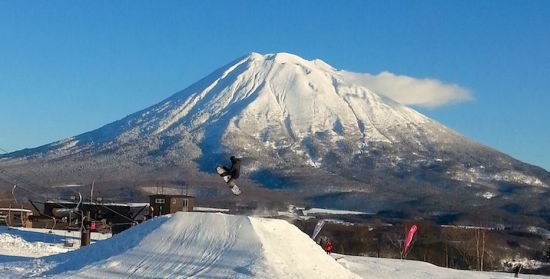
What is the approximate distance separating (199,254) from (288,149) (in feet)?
502

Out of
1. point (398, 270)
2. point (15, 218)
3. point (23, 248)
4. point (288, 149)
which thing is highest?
point (288, 149)

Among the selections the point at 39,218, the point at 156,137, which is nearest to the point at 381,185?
the point at 156,137

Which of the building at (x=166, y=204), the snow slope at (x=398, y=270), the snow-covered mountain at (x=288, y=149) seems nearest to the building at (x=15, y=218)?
the building at (x=166, y=204)

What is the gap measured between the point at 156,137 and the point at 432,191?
5520 centimetres

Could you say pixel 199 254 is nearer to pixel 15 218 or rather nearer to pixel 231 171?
pixel 231 171

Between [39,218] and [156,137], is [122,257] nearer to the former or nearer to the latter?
[39,218]

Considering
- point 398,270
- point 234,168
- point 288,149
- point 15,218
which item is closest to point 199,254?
point 234,168

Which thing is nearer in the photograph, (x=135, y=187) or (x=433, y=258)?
(x=433, y=258)

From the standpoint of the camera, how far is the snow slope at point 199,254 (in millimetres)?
20906

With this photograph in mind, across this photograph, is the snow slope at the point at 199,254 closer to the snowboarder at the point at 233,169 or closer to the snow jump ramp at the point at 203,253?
the snow jump ramp at the point at 203,253

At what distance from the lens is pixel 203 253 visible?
867 inches

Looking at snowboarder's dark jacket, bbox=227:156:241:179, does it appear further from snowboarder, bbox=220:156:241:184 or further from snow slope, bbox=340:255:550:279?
snow slope, bbox=340:255:550:279

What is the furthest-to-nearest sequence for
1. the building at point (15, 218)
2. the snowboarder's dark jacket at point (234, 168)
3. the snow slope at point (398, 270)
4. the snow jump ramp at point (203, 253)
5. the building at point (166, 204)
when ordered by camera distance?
1. the building at point (15, 218)
2. the building at point (166, 204)
3. the snow slope at point (398, 270)
4. the snowboarder's dark jacket at point (234, 168)
5. the snow jump ramp at point (203, 253)

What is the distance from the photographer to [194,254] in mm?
22016
